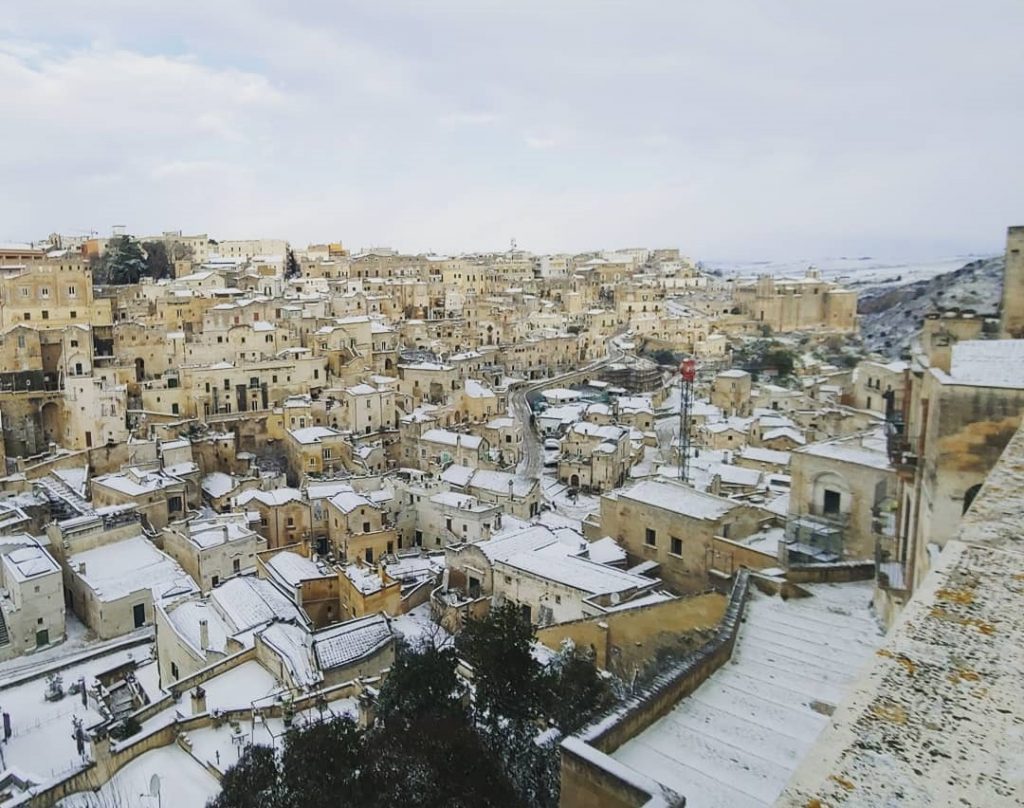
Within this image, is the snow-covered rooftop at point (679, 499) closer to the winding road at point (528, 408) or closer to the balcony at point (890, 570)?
the balcony at point (890, 570)

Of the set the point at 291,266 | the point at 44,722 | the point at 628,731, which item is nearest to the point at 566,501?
the point at 44,722

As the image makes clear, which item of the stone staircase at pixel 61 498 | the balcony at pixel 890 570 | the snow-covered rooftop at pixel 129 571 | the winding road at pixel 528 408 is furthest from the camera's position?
the winding road at pixel 528 408

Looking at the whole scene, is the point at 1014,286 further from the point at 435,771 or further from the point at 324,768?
the point at 324,768

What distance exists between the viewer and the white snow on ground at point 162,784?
11047 mm

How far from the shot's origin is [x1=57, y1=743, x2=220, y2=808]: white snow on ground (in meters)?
11.0

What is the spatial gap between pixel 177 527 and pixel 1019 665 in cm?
2534

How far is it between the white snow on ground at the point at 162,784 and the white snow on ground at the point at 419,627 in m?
4.89

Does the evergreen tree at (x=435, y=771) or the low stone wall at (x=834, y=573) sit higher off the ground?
the low stone wall at (x=834, y=573)

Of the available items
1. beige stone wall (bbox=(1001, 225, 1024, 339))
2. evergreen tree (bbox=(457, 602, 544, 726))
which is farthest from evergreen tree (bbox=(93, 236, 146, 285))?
beige stone wall (bbox=(1001, 225, 1024, 339))

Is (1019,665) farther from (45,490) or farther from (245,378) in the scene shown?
(245,378)

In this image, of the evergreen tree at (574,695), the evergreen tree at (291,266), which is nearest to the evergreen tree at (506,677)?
the evergreen tree at (574,695)

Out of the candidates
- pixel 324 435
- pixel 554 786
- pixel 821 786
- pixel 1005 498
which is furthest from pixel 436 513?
pixel 821 786

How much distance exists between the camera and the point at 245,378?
3978 cm

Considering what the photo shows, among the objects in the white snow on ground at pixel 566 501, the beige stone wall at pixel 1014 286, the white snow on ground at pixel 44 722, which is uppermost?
the beige stone wall at pixel 1014 286
